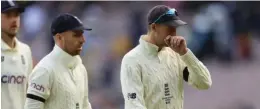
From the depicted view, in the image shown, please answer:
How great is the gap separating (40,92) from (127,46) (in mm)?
6227

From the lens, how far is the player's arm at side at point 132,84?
6.59 metres

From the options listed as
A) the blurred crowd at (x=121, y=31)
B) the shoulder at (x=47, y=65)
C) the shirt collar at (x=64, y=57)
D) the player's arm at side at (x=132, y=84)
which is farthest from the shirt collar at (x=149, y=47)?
the blurred crowd at (x=121, y=31)

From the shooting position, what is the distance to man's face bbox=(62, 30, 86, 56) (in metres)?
6.83

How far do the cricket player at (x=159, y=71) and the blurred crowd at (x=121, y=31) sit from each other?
592 centimetres

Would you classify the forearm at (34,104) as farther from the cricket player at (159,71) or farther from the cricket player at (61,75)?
the cricket player at (159,71)

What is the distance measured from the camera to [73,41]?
6.84 meters

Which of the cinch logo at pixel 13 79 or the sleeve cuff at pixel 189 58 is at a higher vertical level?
the sleeve cuff at pixel 189 58

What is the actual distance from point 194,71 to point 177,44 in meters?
0.28

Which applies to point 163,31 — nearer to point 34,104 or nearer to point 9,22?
point 34,104

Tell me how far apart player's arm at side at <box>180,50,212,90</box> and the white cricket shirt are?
190 cm

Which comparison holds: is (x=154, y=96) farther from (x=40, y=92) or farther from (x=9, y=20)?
(x=9, y=20)

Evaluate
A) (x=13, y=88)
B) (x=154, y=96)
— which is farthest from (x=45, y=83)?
(x=13, y=88)

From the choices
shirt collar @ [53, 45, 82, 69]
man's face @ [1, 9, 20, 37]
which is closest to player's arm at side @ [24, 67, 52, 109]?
shirt collar @ [53, 45, 82, 69]

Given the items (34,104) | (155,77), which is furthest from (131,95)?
(34,104)
